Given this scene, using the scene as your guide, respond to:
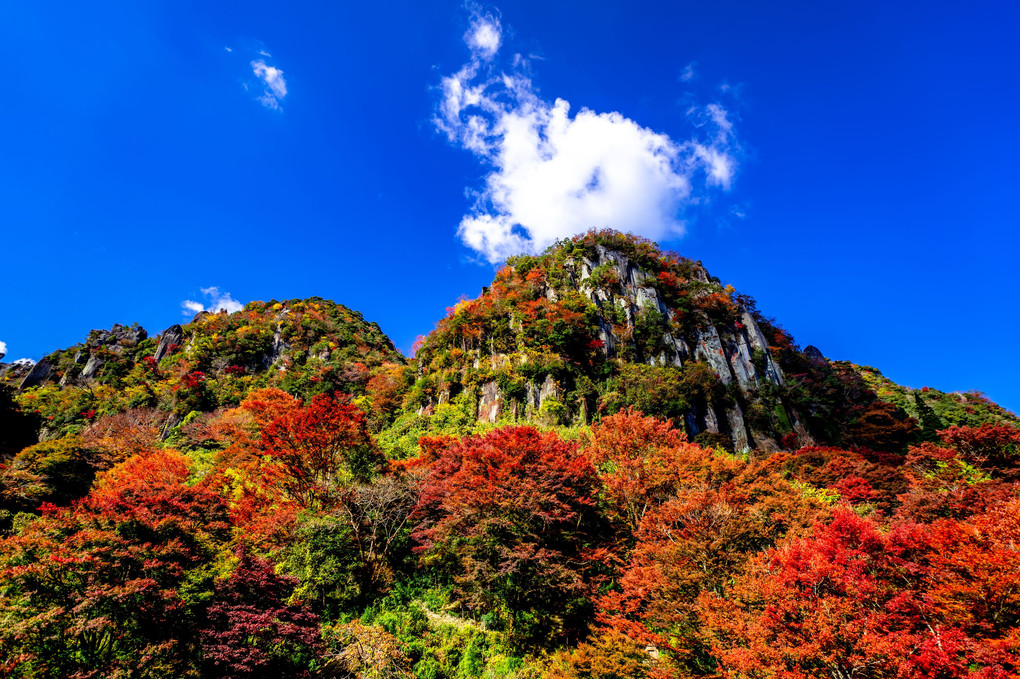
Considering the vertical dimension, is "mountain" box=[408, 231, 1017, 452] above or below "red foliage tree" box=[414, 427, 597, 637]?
above

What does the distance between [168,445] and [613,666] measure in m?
37.9

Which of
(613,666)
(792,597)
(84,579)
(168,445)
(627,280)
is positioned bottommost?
(613,666)

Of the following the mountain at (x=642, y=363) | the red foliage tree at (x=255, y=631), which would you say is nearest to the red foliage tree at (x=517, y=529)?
the red foliage tree at (x=255, y=631)

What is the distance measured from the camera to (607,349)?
36.0 meters

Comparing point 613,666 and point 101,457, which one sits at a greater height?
point 101,457

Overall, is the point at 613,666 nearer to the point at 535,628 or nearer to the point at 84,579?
the point at 535,628

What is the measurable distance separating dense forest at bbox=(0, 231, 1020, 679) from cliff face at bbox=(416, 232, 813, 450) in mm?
343

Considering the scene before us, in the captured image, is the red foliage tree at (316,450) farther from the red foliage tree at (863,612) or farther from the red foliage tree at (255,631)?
the red foliage tree at (863,612)

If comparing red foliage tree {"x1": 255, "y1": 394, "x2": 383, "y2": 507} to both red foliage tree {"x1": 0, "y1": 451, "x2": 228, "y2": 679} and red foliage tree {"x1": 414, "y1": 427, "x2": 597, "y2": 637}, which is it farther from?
red foliage tree {"x1": 0, "y1": 451, "x2": 228, "y2": 679}

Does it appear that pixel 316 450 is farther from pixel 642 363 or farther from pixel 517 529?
pixel 642 363

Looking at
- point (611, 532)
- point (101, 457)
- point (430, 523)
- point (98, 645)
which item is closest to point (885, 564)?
point (611, 532)

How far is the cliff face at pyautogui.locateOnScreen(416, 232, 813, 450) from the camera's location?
3166 centimetres

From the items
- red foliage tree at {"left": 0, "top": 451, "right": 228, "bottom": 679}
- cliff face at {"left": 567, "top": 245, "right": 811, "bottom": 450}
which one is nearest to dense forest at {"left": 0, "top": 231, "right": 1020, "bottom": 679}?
red foliage tree at {"left": 0, "top": 451, "right": 228, "bottom": 679}

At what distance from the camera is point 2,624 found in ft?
23.7
